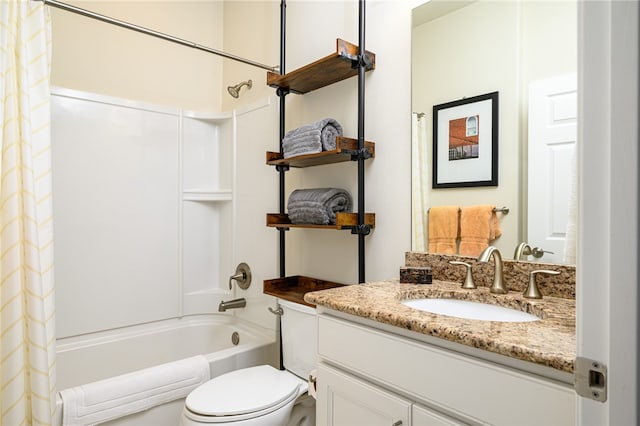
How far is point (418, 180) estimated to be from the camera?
1.47 m

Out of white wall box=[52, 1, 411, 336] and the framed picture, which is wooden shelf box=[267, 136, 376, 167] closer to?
white wall box=[52, 1, 411, 336]

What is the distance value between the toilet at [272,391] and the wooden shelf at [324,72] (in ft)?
3.39

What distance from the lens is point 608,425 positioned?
493 mm

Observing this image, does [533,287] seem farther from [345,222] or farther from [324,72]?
[324,72]

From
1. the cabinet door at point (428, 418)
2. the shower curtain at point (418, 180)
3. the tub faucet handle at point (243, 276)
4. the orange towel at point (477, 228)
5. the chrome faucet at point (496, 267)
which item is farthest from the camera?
the tub faucet handle at point (243, 276)

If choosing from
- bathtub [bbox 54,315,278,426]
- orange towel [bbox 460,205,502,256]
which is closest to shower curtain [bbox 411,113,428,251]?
orange towel [bbox 460,205,502,256]

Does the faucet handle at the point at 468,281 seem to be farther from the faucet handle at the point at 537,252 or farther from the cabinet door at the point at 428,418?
the cabinet door at the point at 428,418

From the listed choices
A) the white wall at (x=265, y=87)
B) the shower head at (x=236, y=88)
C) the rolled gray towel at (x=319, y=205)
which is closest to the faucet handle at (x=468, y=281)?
the white wall at (x=265, y=87)

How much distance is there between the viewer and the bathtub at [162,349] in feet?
5.79

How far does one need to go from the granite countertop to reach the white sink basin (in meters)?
0.02

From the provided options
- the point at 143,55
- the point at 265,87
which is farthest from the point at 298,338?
the point at 143,55

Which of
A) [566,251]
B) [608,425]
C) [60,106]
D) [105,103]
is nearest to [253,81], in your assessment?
[105,103]

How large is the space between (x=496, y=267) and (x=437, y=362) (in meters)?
0.48

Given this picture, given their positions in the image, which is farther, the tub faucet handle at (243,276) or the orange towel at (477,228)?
the tub faucet handle at (243,276)
